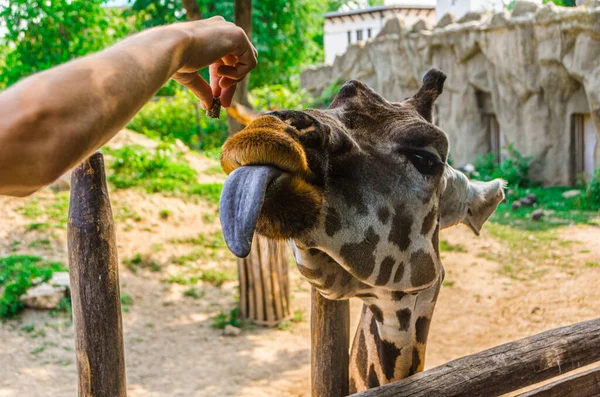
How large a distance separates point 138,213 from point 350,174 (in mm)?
7656

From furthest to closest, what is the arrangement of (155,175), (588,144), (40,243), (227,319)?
(588,144)
(155,175)
(40,243)
(227,319)

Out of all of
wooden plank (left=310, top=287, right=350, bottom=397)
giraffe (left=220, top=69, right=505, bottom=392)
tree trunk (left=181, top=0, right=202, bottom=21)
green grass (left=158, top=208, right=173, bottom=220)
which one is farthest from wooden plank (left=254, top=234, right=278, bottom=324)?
giraffe (left=220, top=69, right=505, bottom=392)

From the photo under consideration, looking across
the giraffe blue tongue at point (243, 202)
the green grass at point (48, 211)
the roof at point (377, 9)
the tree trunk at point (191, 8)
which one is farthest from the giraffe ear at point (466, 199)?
the roof at point (377, 9)

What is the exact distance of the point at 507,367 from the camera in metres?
2.04

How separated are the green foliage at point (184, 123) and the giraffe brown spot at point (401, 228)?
1349cm

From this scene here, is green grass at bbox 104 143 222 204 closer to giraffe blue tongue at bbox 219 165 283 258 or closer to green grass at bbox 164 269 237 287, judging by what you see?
green grass at bbox 164 269 237 287

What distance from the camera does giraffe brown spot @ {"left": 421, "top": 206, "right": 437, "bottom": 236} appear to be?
156cm

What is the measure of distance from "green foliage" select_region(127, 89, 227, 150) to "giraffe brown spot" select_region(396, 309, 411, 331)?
13272 mm

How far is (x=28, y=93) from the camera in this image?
722 millimetres

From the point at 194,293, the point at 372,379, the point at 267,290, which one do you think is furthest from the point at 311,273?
the point at 194,293

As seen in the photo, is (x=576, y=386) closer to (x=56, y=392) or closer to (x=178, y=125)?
(x=56, y=392)

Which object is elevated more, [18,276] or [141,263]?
[18,276]

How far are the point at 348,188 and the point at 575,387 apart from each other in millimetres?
1566

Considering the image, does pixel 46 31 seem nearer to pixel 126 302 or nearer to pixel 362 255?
pixel 126 302
